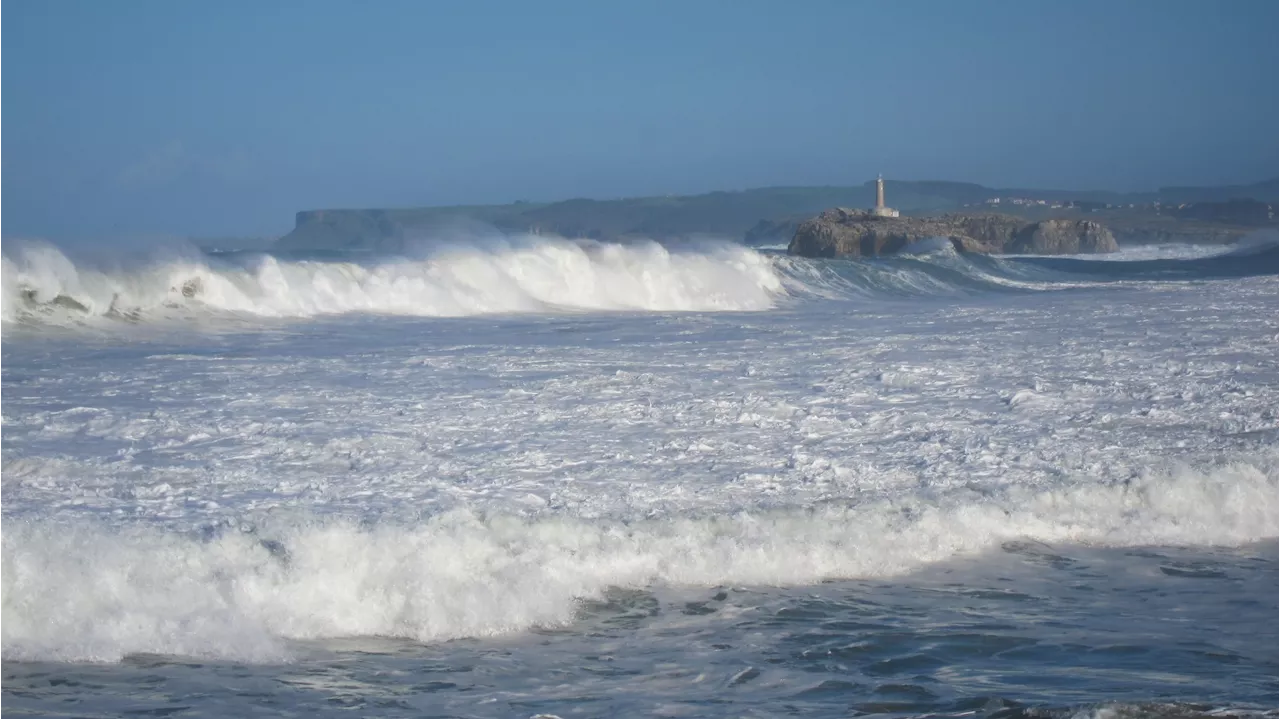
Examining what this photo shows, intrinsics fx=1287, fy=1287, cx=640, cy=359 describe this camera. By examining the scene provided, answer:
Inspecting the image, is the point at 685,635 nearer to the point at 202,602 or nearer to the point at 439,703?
the point at 439,703

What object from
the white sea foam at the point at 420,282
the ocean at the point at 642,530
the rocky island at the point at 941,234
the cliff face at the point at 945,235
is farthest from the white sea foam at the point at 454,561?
the rocky island at the point at 941,234

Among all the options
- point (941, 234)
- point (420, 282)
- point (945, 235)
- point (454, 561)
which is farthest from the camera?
point (941, 234)

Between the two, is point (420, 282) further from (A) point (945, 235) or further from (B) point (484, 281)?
(A) point (945, 235)

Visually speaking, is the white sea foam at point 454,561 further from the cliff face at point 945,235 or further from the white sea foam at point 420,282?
the cliff face at point 945,235

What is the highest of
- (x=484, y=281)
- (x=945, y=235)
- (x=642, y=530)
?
(x=945, y=235)

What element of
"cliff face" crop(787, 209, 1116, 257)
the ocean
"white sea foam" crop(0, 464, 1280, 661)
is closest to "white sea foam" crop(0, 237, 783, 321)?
the ocean

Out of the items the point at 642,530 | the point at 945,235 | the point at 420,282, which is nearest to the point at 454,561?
the point at 642,530

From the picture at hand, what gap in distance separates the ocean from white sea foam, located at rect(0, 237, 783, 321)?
10.1 ft

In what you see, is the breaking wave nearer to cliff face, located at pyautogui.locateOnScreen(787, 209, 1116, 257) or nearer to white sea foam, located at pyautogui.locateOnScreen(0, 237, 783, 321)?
white sea foam, located at pyautogui.locateOnScreen(0, 237, 783, 321)

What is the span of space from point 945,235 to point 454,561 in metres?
43.5

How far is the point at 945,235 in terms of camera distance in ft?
153

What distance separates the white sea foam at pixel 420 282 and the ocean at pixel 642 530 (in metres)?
3.08

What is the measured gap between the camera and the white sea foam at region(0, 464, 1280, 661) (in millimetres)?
4621

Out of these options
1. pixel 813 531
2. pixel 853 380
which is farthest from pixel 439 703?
pixel 853 380
